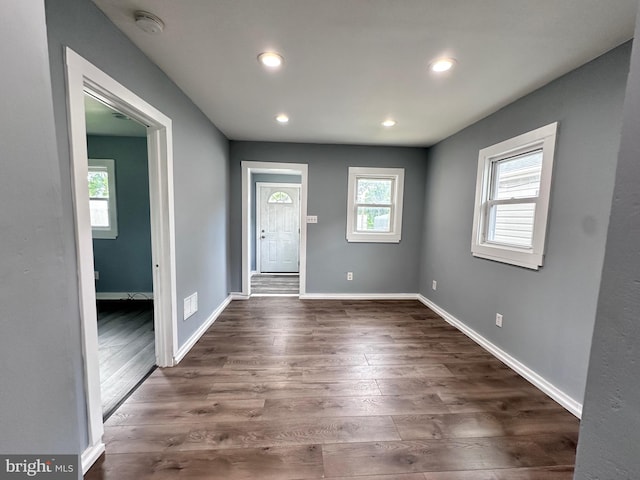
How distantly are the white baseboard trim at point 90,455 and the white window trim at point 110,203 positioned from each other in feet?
10.8

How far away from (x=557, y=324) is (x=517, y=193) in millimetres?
1182

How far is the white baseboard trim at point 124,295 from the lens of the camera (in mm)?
3764

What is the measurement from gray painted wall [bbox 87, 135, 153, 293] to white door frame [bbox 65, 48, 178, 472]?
7.02 ft

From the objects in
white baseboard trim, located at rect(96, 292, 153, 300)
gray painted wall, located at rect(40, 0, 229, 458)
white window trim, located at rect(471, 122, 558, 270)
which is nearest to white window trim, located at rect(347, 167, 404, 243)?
white window trim, located at rect(471, 122, 558, 270)

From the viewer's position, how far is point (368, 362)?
2.25 meters

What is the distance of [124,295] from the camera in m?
3.79

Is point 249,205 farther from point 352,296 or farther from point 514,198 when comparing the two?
point 514,198

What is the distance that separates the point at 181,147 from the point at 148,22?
1.00 meters

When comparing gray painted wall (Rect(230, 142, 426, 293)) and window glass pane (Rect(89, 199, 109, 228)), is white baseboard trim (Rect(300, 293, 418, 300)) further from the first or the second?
window glass pane (Rect(89, 199, 109, 228))

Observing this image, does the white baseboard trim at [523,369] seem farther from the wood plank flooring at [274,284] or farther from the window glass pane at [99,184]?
the window glass pane at [99,184]

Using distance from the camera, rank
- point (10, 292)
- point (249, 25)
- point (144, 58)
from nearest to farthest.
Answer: point (10, 292) < point (249, 25) < point (144, 58)

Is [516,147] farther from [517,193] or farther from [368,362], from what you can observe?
[368,362]

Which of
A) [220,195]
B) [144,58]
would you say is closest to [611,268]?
[144,58]

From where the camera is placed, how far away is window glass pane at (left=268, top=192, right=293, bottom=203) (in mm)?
5812
